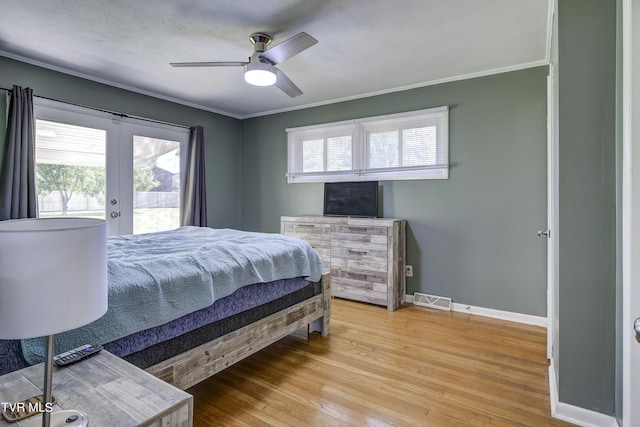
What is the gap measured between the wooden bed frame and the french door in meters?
2.41

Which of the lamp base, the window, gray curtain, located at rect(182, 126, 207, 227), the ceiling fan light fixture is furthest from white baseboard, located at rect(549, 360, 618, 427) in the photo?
gray curtain, located at rect(182, 126, 207, 227)

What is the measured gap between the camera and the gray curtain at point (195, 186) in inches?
169

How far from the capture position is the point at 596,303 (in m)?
1.60

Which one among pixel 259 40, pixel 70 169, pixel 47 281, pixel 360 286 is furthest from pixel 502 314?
pixel 70 169

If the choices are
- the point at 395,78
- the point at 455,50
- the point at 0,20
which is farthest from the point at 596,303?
the point at 0,20

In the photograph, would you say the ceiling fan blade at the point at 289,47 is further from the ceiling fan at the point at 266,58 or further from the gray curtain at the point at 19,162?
the gray curtain at the point at 19,162

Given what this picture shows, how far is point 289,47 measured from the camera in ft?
7.32

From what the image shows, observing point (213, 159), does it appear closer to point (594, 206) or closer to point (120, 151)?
point (120, 151)

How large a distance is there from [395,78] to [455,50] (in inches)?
29.2

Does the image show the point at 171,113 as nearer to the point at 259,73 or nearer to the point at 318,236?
the point at 259,73

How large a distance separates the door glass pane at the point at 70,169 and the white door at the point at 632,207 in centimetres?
414

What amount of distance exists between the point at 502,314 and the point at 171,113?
14.5 ft

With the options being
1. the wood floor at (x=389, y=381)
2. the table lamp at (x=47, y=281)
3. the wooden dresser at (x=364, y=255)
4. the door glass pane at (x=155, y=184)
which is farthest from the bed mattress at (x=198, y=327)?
the door glass pane at (x=155, y=184)

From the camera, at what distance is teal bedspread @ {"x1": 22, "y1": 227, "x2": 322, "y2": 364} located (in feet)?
4.42
